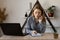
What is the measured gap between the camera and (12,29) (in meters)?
1.92

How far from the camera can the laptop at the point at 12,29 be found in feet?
6.20

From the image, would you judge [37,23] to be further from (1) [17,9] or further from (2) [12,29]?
(1) [17,9]

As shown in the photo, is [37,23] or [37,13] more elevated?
[37,13]

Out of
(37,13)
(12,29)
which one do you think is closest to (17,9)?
(37,13)

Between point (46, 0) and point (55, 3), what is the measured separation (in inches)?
11.5

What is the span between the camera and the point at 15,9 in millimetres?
4590

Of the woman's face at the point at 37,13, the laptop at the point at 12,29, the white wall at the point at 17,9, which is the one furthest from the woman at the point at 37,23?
the white wall at the point at 17,9

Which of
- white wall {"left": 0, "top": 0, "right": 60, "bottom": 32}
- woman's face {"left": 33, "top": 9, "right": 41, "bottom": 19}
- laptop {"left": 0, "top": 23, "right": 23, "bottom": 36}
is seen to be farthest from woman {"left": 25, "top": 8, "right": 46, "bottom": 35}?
white wall {"left": 0, "top": 0, "right": 60, "bottom": 32}

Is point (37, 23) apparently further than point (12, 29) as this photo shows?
Yes

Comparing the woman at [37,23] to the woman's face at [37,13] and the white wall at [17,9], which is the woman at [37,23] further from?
the white wall at [17,9]

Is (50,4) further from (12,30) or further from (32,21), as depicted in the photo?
(12,30)

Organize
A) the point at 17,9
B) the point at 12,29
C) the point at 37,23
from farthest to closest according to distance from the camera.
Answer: the point at 17,9
the point at 37,23
the point at 12,29

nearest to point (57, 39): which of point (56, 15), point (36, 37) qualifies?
point (36, 37)

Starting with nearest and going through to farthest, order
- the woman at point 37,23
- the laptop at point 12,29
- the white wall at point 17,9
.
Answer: the laptop at point 12,29 < the woman at point 37,23 < the white wall at point 17,9
